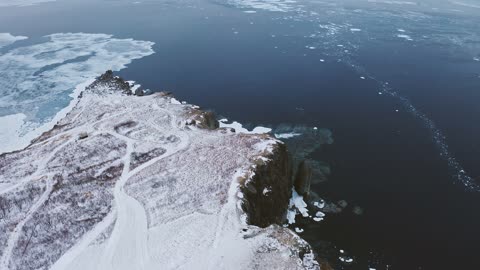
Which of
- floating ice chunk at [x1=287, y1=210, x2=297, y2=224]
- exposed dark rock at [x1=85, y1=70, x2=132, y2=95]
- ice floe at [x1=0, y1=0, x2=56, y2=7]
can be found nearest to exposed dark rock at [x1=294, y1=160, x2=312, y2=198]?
floating ice chunk at [x1=287, y1=210, x2=297, y2=224]

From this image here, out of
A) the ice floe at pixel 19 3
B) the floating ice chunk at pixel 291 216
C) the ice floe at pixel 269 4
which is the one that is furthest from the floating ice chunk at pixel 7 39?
the floating ice chunk at pixel 291 216

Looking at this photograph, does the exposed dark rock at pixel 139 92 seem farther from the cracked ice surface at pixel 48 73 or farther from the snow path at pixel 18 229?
the snow path at pixel 18 229

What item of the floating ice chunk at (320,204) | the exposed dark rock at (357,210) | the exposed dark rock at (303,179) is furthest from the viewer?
the exposed dark rock at (303,179)

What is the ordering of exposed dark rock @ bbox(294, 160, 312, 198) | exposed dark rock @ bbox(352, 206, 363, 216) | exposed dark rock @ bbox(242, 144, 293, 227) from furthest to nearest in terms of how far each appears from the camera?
exposed dark rock @ bbox(294, 160, 312, 198) < exposed dark rock @ bbox(352, 206, 363, 216) < exposed dark rock @ bbox(242, 144, 293, 227)

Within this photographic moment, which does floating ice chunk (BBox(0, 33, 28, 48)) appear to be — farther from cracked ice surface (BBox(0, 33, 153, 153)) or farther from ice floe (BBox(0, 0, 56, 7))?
ice floe (BBox(0, 0, 56, 7))

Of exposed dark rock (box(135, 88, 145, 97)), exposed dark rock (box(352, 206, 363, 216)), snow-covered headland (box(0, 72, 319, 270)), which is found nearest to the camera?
snow-covered headland (box(0, 72, 319, 270))

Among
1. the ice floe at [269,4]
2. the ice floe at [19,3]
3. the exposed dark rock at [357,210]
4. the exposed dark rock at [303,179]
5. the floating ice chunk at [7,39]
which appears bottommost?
the exposed dark rock at [357,210]

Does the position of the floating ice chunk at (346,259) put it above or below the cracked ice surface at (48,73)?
below
